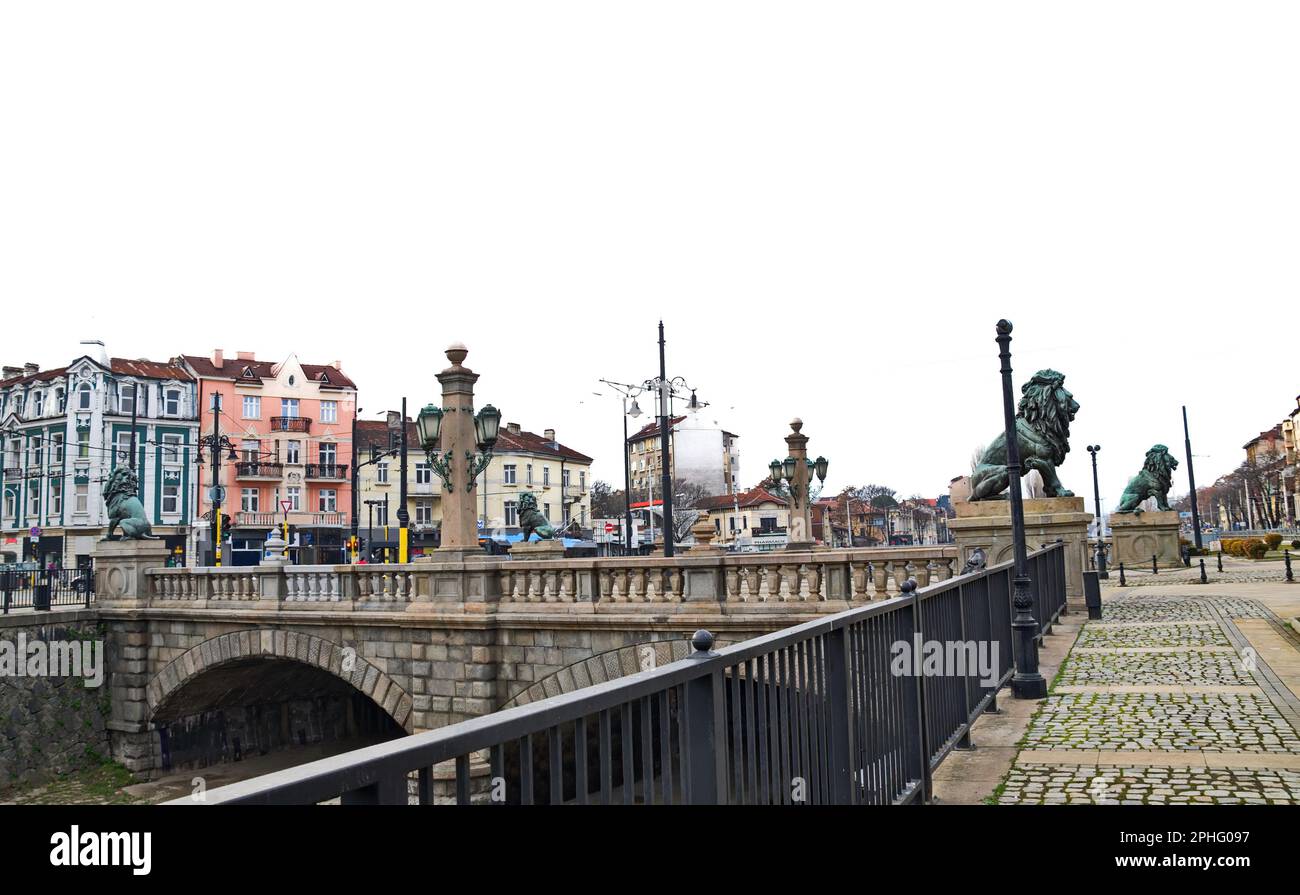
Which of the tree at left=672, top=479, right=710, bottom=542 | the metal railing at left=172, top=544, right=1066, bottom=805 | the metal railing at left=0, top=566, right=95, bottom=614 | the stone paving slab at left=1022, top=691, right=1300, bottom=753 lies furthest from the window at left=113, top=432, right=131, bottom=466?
the metal railing at left=172, top=544, right=1066, bottom=805

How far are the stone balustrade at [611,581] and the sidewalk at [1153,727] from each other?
249cm

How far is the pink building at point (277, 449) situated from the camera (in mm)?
60562

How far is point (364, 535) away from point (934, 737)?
65.2 metres

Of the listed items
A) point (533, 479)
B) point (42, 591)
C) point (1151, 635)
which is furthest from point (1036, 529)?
point (533, 479)

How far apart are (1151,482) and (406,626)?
28.2 metres

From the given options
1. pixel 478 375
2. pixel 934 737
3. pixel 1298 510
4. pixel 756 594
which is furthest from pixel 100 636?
pixel 1298 510

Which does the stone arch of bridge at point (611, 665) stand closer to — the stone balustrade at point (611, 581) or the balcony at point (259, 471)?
the stone balustrade at point (611, 581)

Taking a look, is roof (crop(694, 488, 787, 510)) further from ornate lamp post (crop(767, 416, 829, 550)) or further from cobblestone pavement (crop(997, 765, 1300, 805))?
cobblestone pavement (crop(997, 765, 1300, 805))

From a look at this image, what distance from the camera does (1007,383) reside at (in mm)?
11234

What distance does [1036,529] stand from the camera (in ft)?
62.9

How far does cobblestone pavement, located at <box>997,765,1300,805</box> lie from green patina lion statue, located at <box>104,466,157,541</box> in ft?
76.4

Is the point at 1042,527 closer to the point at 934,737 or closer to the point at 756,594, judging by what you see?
the point at 756,594

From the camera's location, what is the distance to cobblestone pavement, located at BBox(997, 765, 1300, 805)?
18.5ft
